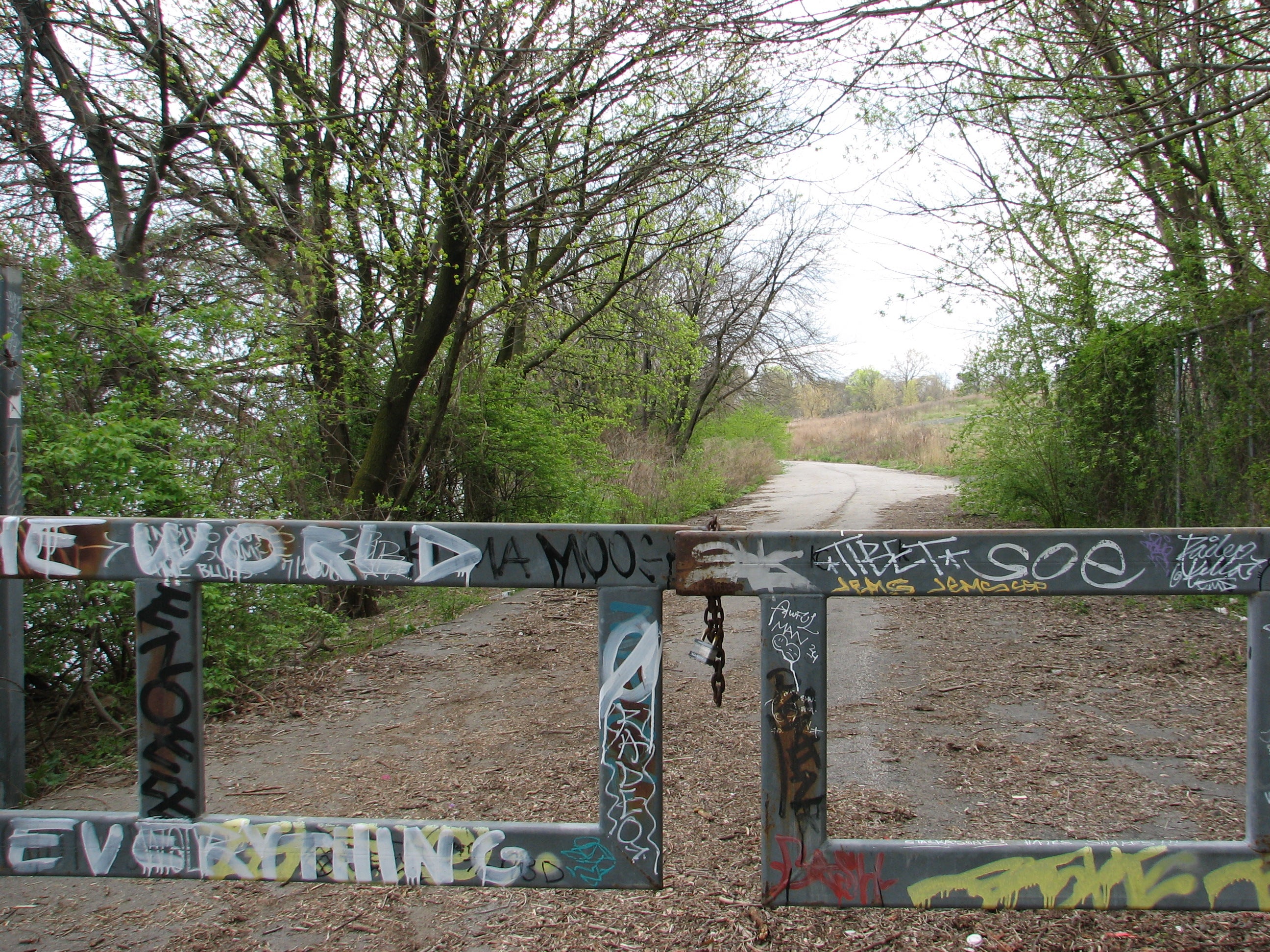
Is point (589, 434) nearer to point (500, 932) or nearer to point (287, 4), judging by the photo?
point (287, 4)

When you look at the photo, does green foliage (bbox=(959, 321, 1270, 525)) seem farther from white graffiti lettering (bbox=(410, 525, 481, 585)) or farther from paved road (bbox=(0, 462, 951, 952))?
white graffiti lettering (bbox=(410, 525, 481, 585))

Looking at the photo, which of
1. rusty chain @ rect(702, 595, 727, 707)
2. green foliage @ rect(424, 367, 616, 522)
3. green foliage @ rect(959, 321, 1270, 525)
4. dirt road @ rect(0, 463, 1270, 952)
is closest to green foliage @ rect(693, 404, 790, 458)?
green foliage @ rect(424, 367, 616, 522)

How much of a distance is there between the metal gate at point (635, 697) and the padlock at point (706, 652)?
10cm

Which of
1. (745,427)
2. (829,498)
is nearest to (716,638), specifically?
(829,498)

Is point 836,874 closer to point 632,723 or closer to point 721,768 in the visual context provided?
point 632,723

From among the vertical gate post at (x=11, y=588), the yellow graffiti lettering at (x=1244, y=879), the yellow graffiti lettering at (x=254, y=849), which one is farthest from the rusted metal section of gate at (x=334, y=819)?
the yellow graffiti lettering at (x=1244, y=879)

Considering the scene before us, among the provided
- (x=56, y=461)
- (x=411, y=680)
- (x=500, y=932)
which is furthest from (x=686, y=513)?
(x=500, y=932)

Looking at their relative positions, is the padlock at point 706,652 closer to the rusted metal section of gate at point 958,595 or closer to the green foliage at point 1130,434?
the rusted metal section of gate at point 958,595

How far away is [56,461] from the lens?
4.17m

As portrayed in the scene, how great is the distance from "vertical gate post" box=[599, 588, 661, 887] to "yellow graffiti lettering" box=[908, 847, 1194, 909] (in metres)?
0.63

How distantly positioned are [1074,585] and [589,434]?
1051cm

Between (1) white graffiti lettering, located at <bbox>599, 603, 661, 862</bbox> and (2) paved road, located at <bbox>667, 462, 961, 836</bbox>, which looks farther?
(2) paved road, located at <bbox>667, 462, 961, 836</bbox>

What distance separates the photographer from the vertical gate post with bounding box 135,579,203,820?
77.8 inches

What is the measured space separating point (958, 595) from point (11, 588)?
9.42 ft
